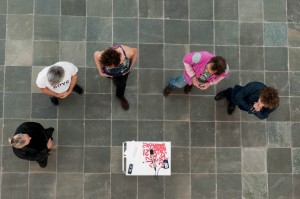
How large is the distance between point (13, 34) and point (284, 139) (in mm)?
4843

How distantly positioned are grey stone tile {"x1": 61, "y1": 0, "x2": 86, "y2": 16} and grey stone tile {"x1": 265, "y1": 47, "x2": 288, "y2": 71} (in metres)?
3.24

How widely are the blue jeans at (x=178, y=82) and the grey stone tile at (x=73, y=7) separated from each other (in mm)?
1919

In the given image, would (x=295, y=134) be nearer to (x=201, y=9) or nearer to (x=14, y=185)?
(x=201, y=9)

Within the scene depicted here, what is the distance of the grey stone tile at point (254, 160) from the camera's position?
20.5ft

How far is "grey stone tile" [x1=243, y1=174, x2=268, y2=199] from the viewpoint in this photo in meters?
6.19

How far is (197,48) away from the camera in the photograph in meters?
6.46

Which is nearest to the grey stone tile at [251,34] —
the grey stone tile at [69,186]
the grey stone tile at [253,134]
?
the grey stone tile at [253,134]

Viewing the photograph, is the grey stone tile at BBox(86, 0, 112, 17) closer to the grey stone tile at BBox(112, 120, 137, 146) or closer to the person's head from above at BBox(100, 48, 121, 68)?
the grey stone tile at BBox(112, 120, 137, 146)

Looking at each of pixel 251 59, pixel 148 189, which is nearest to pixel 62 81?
pixel 148 189

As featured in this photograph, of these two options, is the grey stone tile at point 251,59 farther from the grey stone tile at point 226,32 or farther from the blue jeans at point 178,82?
the blue jeans at point 178,82

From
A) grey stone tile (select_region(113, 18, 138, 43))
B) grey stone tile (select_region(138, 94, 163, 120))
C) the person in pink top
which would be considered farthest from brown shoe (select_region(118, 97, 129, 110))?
the person in pink top

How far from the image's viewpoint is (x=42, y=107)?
608 cm

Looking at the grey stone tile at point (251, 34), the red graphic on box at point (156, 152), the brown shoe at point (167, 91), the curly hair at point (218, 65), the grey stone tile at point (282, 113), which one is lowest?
the red graphic on box at point (156, 152)

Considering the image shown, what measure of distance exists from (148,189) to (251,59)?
9.24ft
